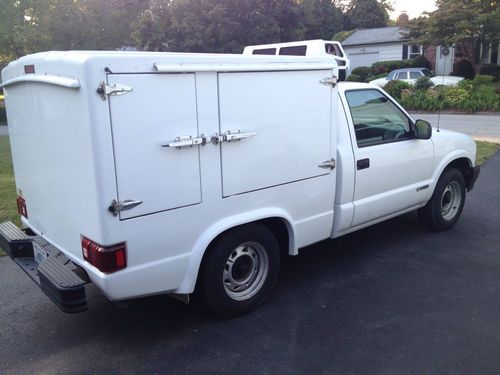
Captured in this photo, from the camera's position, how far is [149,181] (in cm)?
323

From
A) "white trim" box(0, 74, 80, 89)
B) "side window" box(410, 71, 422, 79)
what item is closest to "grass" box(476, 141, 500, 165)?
"white trim" box(0, 74, 80, 89)

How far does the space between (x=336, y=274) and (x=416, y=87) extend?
68.2 ft

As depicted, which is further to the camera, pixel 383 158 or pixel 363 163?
pixel 383 158

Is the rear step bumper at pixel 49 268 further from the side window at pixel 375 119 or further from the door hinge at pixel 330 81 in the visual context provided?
the side window at pixel 375 119

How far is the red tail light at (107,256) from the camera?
3.15 metres

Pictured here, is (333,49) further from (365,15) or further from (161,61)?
(365,15)

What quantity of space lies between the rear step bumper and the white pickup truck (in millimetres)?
11

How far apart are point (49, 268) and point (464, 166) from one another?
16.3ft

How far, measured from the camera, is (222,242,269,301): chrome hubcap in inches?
155

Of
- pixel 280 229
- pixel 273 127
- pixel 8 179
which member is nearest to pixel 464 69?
pixel 8 179

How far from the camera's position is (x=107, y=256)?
3.15 meters

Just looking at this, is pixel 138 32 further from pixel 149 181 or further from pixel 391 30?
pixel 149 181

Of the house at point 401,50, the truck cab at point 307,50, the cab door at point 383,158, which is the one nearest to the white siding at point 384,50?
the house at point 401,50

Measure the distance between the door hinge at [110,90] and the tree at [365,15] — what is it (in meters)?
53.0
